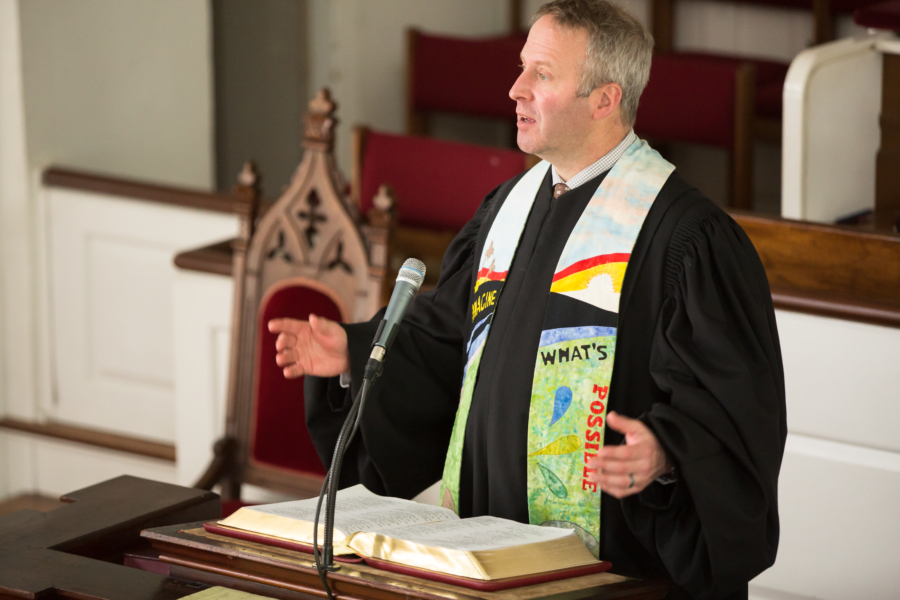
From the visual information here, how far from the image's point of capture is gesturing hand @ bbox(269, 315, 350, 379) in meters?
1.85

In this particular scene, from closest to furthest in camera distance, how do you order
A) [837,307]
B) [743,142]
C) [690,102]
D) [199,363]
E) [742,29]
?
[837,307]
[199,363]
[743,142]
[690,102]
[742,29]

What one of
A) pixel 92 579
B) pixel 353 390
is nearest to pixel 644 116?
pixel 353 390

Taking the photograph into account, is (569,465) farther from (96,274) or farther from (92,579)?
(96,274)

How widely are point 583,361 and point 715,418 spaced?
0.27 meters

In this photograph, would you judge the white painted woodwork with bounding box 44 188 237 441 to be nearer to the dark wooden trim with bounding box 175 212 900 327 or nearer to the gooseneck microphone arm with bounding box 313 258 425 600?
Answer: the dark wooden trim with bounding box 175 212 900 327

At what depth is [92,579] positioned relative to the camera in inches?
62.5

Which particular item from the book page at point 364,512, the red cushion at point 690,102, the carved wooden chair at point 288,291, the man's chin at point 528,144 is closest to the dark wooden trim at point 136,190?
the carved wooden chair at point 288,291

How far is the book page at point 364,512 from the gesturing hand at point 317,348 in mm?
221

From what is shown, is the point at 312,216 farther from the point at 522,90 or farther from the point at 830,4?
the point at 830,4

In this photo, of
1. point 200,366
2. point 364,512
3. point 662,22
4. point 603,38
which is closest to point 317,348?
point 364,512

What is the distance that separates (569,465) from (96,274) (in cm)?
280

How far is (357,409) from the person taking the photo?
1.49m

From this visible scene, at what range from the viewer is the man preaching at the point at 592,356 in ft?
5.38

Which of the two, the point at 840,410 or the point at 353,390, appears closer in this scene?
the point at 353,390
